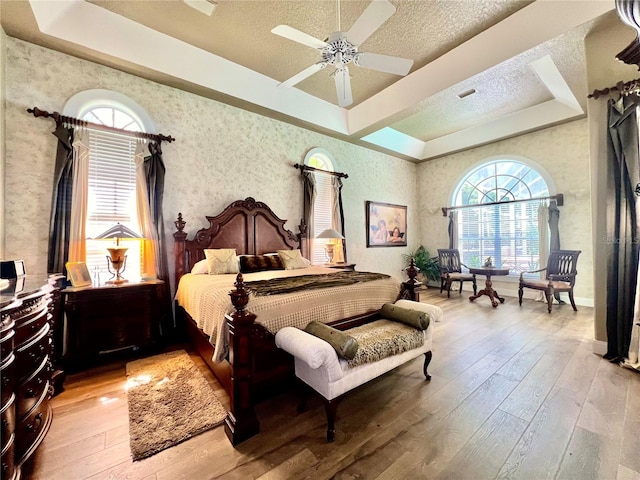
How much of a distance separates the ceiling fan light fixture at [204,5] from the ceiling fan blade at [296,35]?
988 mm

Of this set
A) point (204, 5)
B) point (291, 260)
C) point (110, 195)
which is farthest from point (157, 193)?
point (204, 5)

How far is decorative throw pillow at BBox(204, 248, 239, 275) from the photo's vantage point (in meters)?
3.37

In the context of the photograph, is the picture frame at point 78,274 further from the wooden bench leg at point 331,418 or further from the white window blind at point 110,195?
the wooden bench leg at point 331,418

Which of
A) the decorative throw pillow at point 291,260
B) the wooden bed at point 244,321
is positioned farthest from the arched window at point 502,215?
the decorative throw pillow at point 291,260

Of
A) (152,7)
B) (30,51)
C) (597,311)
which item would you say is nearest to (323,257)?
(597,311)

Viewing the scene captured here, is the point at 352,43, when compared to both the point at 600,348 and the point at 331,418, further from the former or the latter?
the point at 600,348

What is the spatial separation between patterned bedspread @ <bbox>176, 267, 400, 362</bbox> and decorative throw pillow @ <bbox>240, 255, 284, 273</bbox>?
81 cm

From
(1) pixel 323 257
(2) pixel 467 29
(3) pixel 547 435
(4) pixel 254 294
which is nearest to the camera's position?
(3) pixel 547 435

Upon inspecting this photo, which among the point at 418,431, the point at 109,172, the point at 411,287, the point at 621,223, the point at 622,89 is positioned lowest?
the point at 418,431

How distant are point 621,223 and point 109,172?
5.58m

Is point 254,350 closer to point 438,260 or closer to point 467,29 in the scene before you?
point 467,29

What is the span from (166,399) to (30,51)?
12.4ft

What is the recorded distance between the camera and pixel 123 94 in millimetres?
3303

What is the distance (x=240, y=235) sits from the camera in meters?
4.09
